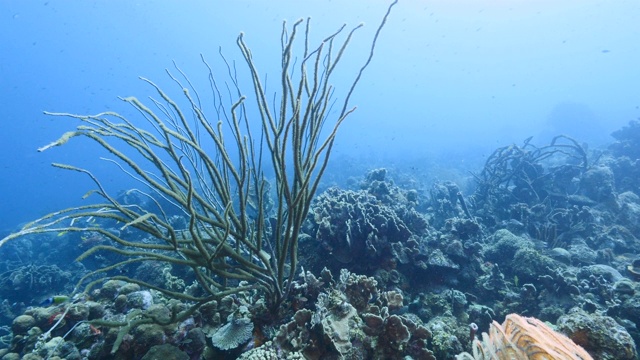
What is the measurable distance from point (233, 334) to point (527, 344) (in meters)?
2.28

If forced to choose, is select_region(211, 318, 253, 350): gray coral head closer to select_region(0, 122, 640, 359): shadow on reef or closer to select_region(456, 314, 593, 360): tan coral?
select_region(0, 122, 640, 359): shadow on reef

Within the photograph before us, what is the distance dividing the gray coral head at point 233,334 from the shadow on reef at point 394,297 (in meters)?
0.01

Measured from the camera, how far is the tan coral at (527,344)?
147cm

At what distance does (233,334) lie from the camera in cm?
270

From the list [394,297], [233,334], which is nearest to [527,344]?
[394,297]

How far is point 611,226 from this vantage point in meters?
7.55

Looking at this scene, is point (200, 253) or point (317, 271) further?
point (317, 271)

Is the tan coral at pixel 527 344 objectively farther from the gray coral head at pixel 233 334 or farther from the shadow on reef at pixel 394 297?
the gray coral head at pixel 233 334

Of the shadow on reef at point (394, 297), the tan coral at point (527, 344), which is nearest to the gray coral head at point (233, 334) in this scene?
the shadow on reef at point (394, 297)

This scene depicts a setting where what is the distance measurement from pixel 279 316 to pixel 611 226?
29.9 feet

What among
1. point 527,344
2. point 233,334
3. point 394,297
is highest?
point 527,344

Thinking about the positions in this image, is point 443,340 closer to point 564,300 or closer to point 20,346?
point 564,300

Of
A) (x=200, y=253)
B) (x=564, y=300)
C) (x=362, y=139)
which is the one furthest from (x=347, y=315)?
(x=362, y=139)

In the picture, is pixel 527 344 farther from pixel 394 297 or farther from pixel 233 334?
pixel 233 334
